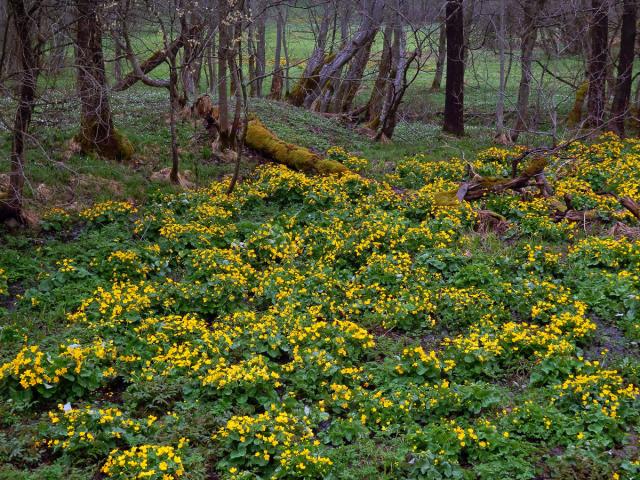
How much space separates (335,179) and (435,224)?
2972 mm

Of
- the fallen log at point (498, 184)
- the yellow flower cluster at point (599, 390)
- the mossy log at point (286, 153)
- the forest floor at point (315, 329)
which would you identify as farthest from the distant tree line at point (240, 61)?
the yellow flower cluster at point (599, 390)

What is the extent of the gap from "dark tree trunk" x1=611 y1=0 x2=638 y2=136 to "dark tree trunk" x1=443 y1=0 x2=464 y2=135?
4059mm

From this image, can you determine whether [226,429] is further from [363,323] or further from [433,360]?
[363,323]

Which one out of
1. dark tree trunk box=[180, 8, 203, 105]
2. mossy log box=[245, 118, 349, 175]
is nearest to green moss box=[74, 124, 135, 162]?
dark tree trunk box=[180, 8, 203, 105]

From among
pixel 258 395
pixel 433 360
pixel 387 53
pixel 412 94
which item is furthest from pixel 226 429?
pixel 412 94

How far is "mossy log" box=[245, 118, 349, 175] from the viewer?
43.4 feet

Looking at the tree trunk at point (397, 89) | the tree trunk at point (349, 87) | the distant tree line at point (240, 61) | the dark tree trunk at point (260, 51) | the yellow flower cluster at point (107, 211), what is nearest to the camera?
the distant tree line at point (240, 61)

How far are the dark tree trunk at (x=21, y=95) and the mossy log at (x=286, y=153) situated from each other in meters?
5.63

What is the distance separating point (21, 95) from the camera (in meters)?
9.23

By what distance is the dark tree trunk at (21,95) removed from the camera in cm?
896

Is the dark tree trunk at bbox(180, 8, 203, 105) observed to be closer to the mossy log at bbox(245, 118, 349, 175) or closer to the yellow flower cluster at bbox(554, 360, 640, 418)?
the mossy log at bbox(245, 118, 349, 175)

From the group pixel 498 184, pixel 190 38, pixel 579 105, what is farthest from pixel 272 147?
pixel 579 105

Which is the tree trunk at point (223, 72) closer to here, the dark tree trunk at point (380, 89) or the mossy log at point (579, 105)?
the dark tree trunk at point (380, 89)

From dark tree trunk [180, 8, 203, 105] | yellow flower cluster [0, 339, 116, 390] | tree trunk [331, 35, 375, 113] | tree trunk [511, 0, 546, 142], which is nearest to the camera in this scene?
yellow flower cluster [0, 339, 116, 390]
